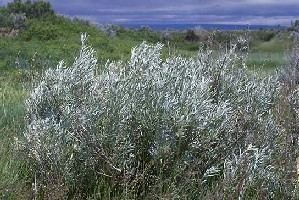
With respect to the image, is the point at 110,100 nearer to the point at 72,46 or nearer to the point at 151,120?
the point at 151,120

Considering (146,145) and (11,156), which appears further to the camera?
(11,156)

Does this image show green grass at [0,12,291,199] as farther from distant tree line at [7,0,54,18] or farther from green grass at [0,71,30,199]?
distant tree line at [7,0,54,18]

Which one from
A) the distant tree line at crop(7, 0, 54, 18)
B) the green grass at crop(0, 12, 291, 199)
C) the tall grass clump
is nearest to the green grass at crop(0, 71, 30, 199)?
the green grass at crop(0, 12, 291, 199)

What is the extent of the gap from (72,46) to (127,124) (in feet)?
63.3

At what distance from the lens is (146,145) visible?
5031 mm

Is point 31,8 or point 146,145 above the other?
point 146,145

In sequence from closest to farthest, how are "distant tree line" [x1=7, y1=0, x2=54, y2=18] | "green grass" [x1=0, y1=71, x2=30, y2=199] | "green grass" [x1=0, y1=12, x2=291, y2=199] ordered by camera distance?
"green grass" [x1=0, y1=71, x2=30, y2=199], "green grass" [x1=0, y1=12, x2=291, y2=199], "distant tree line" [x1=7, y1=0, x2=54, y2=18]

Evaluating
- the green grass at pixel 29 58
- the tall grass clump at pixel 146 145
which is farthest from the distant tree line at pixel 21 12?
the tall grass clump at pixel 146 145

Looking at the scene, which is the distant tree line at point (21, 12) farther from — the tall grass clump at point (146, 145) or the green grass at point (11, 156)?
the tall grass clump at point (146, 145)

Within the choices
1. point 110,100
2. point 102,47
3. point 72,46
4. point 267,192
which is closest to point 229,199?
point 267,192

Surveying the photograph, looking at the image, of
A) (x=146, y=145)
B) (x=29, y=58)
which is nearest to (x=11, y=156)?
(x=146, y=145)

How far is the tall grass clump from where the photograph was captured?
4.79m

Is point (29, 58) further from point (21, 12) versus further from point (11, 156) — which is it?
point (21, 12)

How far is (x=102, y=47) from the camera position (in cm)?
2611
